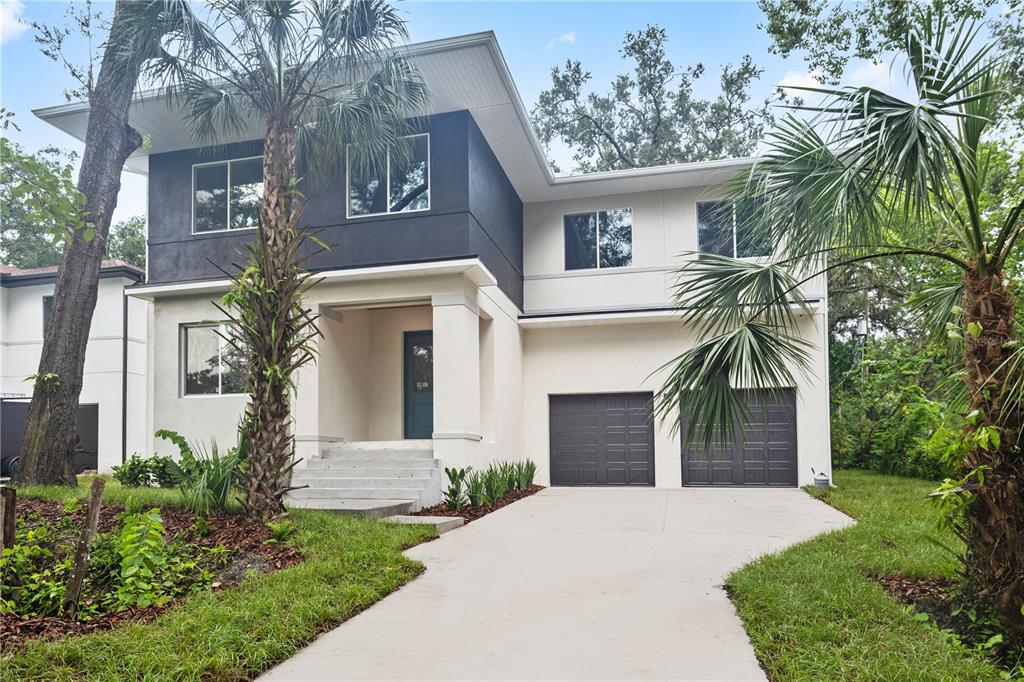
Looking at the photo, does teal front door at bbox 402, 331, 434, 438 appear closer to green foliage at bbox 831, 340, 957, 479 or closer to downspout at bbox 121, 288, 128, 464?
green foliage at bbox 831, 340, 957, 479

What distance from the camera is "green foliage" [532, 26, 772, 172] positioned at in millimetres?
24484

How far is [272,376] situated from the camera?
277 inches

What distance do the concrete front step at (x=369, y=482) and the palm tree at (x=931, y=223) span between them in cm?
532

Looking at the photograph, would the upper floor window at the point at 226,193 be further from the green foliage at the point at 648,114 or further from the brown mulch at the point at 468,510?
the green foliage at the point at 648,114

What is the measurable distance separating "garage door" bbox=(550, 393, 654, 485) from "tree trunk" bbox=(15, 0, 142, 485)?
28.4ft

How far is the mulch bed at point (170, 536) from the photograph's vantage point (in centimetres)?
405

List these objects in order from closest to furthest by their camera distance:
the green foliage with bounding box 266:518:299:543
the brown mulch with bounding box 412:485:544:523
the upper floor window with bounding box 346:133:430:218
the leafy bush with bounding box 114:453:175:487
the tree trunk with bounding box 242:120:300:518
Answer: the green foliage with bounding box 266:518:299:543, the tree trunk with bounding box 242:120:300:518, the brown mulch with bounding box 412:485:544:523, the upper floor window with bounding box 346:133:430:218, the leafy bush with bounding box 114:453:175:487

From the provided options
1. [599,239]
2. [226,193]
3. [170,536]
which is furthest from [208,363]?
[599,239]

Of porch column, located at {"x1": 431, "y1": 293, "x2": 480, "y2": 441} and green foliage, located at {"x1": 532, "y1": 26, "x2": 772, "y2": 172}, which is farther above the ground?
green foliage, located at {"x1": 532, "y1": 26, "x2": 772, "y2": 172}

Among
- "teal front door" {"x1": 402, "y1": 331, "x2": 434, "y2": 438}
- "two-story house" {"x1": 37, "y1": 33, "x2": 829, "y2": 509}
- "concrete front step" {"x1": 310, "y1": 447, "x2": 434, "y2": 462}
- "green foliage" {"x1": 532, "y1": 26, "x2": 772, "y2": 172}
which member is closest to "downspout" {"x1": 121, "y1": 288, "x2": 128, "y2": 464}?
"two-story house" {"x1": 37, "y1": 33, "x2": 829, "y2": 509}

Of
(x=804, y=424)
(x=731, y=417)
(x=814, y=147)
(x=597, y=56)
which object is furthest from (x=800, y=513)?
(x=597, y=56)

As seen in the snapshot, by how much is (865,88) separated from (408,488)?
743 centimetres

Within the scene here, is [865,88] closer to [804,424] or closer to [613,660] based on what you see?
[613,660]

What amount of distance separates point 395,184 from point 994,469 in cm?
924
